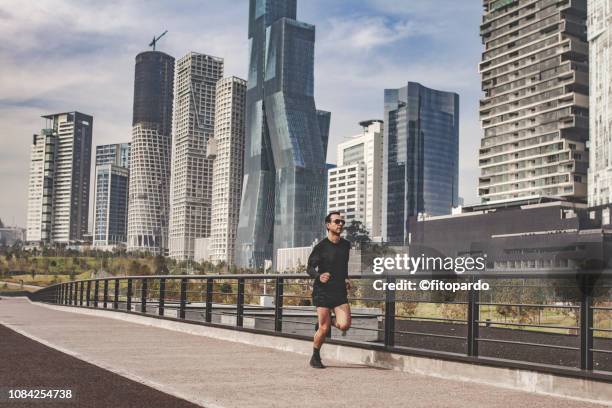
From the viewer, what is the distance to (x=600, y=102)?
121 m

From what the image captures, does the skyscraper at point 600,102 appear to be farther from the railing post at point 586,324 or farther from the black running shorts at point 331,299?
the railing post at point 586,324

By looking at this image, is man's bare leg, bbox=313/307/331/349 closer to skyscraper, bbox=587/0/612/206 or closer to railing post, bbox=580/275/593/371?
railing post, bbox=580/275/593/371

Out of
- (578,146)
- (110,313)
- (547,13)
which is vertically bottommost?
(110,313)

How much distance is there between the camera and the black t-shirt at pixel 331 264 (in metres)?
9.73

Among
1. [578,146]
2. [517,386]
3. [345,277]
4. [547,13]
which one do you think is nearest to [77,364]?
[345,277]

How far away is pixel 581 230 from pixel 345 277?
113 meters

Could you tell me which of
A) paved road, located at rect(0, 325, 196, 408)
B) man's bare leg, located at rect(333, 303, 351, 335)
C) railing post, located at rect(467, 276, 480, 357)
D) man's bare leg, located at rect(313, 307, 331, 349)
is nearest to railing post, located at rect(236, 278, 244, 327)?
paved road, located at rect(0, 325, 196, 408)

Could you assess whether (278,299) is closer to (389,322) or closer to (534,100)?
(389,322)

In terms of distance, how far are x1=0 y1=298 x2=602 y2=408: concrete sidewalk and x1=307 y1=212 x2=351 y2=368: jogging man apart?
65cm

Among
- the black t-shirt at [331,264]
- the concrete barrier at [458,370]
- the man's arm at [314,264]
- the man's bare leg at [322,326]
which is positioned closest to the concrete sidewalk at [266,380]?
the concrete barrier at [458,370]

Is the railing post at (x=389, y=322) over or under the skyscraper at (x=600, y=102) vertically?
under

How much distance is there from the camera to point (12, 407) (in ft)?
21.1

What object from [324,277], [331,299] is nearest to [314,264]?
[324,277]

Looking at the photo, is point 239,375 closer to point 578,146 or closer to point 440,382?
point 440,382
